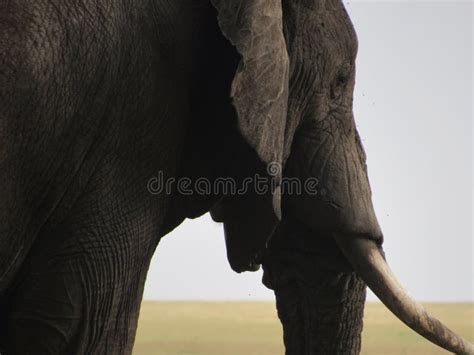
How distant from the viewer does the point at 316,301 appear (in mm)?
5453

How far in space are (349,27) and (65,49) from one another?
1202mm

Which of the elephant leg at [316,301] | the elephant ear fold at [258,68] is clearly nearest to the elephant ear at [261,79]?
the elephant ear fold at [258,68]

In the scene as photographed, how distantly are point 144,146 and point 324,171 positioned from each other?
79 cm

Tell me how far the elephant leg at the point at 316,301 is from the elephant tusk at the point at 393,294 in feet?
0.51

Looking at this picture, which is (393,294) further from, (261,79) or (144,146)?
(144,146)

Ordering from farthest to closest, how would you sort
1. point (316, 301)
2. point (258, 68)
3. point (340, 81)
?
point (316, 301) → point (340, 81) → point (258, 68)

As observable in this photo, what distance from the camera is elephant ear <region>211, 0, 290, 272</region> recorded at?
4625mm

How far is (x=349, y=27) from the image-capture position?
5250 millimetres

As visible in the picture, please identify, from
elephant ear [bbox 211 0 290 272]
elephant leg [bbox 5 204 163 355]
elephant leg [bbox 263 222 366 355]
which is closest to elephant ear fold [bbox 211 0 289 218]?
elephant ear [bbox 211 0 290 272]

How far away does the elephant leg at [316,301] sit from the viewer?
17.8 ft

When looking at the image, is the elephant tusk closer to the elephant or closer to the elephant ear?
the elephant

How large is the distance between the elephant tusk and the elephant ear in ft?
1.37

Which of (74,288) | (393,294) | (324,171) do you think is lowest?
(74,288)

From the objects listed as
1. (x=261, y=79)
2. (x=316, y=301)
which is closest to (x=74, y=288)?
(x=261, y=79)
